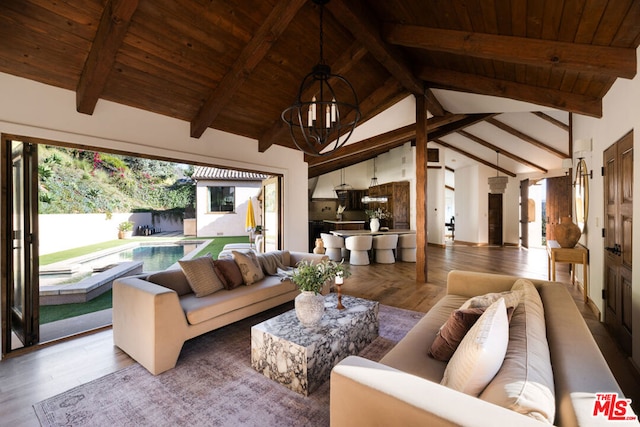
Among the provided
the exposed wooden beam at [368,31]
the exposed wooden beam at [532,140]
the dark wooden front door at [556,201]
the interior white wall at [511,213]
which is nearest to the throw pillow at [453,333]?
the exposed wooden beam at [368,31]

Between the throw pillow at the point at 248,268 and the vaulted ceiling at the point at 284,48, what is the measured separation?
6.66 ft

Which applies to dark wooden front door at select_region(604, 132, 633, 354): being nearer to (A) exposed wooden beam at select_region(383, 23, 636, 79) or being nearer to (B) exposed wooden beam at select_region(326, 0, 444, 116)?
(A) exposed wooden beam at select_region(383, 23, 636, 79)

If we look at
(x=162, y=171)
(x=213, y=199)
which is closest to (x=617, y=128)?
(x=213, y=199)

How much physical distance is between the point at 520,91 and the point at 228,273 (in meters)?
4.49

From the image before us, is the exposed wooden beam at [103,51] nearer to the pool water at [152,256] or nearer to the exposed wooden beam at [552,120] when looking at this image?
the pool water at [152,256]

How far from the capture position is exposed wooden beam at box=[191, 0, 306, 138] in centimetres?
283

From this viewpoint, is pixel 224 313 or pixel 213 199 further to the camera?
pixel 213 199

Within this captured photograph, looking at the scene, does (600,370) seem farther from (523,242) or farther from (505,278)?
(523,242)

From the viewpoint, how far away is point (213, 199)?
38.2 feet

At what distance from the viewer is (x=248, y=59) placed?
3.24m

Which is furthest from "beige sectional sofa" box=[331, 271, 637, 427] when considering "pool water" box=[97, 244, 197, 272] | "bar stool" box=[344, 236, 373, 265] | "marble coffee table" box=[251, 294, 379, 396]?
"pool water" box=[97, 244, 197, 272]

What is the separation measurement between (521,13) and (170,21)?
131 inches

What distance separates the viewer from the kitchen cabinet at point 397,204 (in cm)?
909

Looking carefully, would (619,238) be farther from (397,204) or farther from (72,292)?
(72,292)
